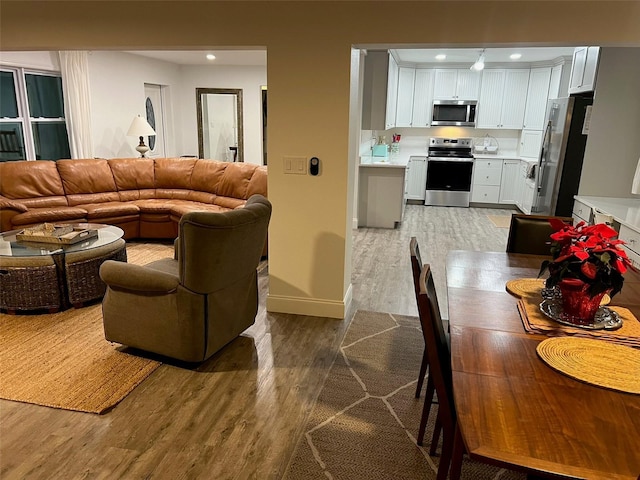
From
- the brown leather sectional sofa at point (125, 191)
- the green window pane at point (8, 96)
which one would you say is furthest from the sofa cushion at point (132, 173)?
the green window pane at point (8, 96)

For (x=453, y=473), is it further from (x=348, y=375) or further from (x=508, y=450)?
(x=348, y=375)

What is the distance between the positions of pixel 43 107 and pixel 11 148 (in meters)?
0.73

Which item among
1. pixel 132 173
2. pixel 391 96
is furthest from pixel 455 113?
pixel 132 173

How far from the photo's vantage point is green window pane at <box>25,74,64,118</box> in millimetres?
5918

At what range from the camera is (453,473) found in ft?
5.12

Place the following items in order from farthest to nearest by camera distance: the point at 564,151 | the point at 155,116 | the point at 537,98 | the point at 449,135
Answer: the point at 449,135
the point at 155,116
the point at 537,98
the point at 564,151

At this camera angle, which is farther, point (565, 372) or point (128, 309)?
point (128, 309)

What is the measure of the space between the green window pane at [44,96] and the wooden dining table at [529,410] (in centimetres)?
616

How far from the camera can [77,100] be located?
6.19m

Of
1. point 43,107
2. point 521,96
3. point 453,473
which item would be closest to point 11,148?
point 43,107

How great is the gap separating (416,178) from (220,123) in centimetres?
383

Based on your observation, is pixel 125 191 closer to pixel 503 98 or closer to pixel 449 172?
pixel 449 172

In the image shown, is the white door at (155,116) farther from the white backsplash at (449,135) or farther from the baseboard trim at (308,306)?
the baseboard trim at (308,306)

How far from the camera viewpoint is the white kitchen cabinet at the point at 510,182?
810 cm
